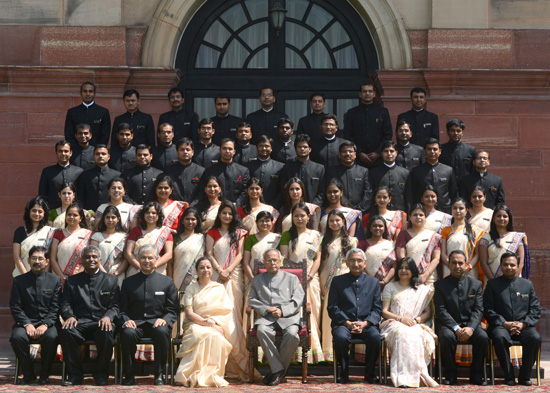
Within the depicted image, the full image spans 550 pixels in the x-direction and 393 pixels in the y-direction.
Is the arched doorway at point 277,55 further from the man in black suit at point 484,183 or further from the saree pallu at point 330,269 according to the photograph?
the saree pallu at point 330,269

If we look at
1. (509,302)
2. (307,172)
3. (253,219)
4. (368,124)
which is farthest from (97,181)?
(509,302)

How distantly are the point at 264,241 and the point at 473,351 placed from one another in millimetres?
2427

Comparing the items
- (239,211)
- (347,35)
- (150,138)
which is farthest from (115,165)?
(347,35)

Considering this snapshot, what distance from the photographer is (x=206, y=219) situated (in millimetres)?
12203

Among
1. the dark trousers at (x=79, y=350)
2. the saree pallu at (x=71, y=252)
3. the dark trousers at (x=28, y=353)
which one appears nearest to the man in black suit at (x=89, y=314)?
the dark trousers at (x=79, y=350)

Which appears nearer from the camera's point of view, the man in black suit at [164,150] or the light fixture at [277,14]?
the man in black suit at [164,150]

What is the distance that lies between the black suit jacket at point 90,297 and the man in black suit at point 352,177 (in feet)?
8.57

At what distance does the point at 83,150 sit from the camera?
13.1 m

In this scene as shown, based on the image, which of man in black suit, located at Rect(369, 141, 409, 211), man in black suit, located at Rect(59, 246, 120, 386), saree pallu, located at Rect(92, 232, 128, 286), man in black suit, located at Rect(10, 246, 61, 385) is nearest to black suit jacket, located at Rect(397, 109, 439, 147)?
man in black suit, located at Rect(369, 141, 409, 211)

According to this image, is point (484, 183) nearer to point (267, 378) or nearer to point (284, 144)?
point (284, 144)

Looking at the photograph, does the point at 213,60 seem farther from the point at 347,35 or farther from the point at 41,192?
the point at 41,192

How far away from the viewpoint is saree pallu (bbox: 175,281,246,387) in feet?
35.5

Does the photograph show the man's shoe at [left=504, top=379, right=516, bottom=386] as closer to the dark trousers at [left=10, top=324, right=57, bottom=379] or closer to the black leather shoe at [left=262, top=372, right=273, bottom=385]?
the black leather shoe at [left=262, top=372, right=273, bottom=385]

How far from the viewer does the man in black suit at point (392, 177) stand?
12633 mm
